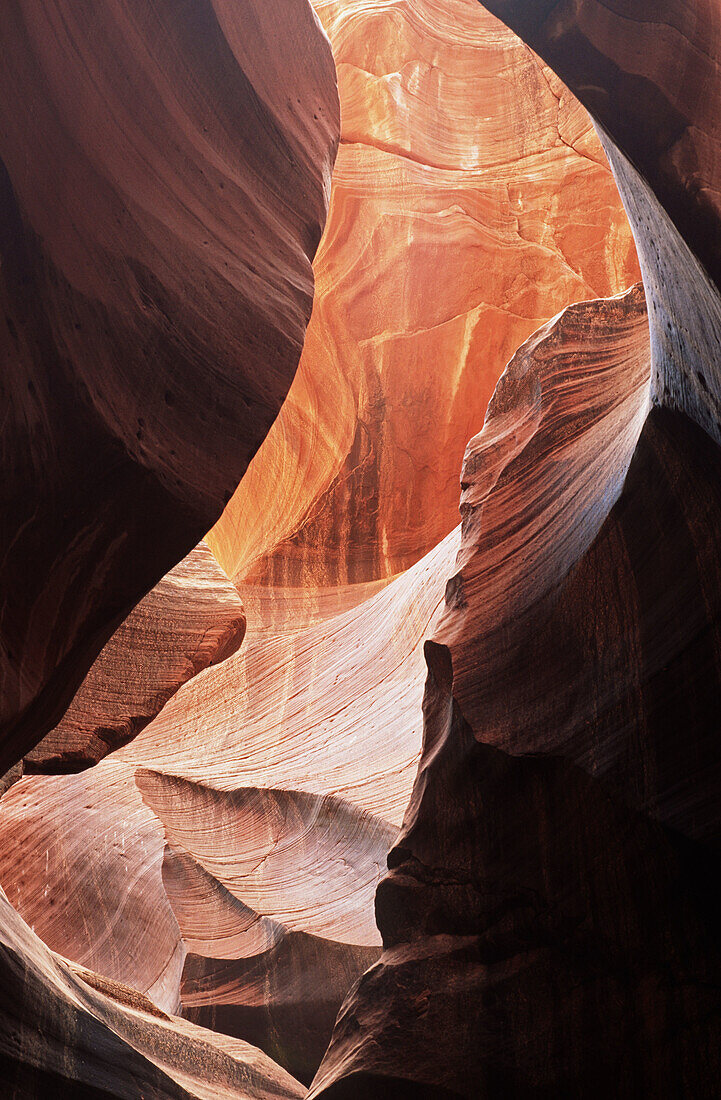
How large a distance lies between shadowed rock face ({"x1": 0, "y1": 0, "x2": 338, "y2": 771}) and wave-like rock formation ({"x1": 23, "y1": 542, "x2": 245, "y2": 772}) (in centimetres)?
162

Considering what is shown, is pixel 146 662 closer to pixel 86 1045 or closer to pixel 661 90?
pixel 86 1045

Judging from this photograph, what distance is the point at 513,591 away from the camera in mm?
4207

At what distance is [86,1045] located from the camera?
3980mm

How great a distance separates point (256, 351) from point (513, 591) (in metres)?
1.68

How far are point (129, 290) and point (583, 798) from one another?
232cm

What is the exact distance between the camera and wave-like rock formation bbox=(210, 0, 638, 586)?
32.6ft

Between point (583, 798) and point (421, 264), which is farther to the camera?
point (421, 264)

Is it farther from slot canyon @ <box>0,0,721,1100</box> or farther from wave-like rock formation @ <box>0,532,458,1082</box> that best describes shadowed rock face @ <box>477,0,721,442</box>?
wave-like rock formation @ <box>0,532,458,1082</box>

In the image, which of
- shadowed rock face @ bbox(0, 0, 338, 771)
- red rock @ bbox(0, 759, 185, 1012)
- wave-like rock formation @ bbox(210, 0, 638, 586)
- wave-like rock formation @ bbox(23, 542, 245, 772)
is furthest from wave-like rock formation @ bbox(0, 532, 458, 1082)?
shadowed rock face @ bbox(0, 0, 338, 771)

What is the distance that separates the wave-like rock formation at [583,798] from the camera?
3.42m

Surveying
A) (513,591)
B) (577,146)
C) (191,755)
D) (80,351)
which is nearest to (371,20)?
(577,146)

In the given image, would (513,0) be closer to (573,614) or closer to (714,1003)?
(573,614)

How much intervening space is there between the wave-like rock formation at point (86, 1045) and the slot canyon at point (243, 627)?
2cm

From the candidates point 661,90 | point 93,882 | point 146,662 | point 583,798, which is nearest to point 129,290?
point 661,90
